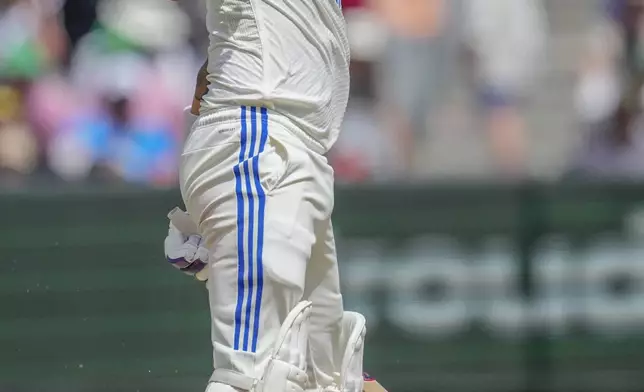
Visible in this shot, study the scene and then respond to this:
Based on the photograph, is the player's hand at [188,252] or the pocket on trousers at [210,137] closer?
the pocket on trousers at [210,137]

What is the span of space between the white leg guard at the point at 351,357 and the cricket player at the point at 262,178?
0.86 feet

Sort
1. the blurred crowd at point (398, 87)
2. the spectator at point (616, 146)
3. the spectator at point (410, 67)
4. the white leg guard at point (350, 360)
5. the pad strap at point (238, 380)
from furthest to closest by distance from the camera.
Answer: the spectator at point (410, 67)
the spectator at point (616, 146)
the blurred crowd at point (398, 87)
the white leg guard at point (350, 360)
the pad strap at point (238, 380)

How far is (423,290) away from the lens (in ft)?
25.9

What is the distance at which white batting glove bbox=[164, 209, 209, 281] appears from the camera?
13.7ft

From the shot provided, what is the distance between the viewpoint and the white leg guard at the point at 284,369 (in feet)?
12.5

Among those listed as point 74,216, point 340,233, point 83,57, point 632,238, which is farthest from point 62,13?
point 632,238

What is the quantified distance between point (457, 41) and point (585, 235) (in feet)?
6.03

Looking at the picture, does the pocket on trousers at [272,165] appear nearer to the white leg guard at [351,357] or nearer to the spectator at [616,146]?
the white leg guard at [351,357]

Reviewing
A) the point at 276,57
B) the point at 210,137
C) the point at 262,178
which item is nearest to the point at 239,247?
the point at 262,178

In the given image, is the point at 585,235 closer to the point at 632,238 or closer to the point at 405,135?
the point at 632,238

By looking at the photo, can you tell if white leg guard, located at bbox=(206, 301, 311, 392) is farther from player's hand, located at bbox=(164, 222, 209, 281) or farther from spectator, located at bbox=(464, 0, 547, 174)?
spectator, located at bbox=(464, 0, 547, 174)

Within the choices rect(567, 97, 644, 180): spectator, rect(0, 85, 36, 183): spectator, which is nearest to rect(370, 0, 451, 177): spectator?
rect(567, 97, 644, 180): spectator

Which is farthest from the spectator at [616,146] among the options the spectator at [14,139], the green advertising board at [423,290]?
the spectator at [14,139]

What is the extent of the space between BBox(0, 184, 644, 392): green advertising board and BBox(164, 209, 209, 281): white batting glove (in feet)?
10.9
